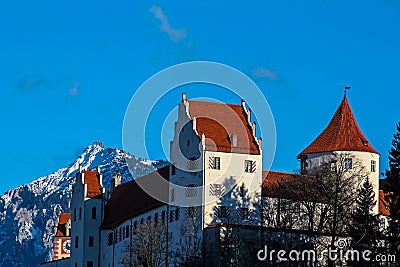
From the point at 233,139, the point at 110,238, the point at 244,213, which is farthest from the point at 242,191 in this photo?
the point at 110,238

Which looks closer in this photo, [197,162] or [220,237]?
[220,237]

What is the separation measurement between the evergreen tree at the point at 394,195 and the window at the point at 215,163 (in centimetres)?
1604

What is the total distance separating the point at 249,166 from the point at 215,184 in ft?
14.5

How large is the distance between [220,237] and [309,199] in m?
9.96

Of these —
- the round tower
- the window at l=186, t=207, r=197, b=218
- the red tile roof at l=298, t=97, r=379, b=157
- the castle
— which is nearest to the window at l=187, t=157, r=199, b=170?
the castle

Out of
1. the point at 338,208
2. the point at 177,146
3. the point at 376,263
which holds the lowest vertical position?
the point at 376,263

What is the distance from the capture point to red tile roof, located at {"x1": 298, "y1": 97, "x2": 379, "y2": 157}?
342 ft

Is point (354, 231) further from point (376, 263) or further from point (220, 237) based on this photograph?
point (220, 237)

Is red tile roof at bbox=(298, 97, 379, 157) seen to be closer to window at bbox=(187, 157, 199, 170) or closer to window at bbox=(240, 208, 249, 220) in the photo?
window at bbox=(240, 208, 249, 220)

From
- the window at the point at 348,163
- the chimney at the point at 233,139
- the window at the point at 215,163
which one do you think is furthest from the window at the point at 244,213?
the window at the point at 348,163

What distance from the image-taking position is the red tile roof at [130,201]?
102 m

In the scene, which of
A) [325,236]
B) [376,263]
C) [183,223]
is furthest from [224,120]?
[376,263]

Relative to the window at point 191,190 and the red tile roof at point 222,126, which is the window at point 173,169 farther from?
the red tile roof at point 222,126

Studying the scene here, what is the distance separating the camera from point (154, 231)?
91.9 meters
